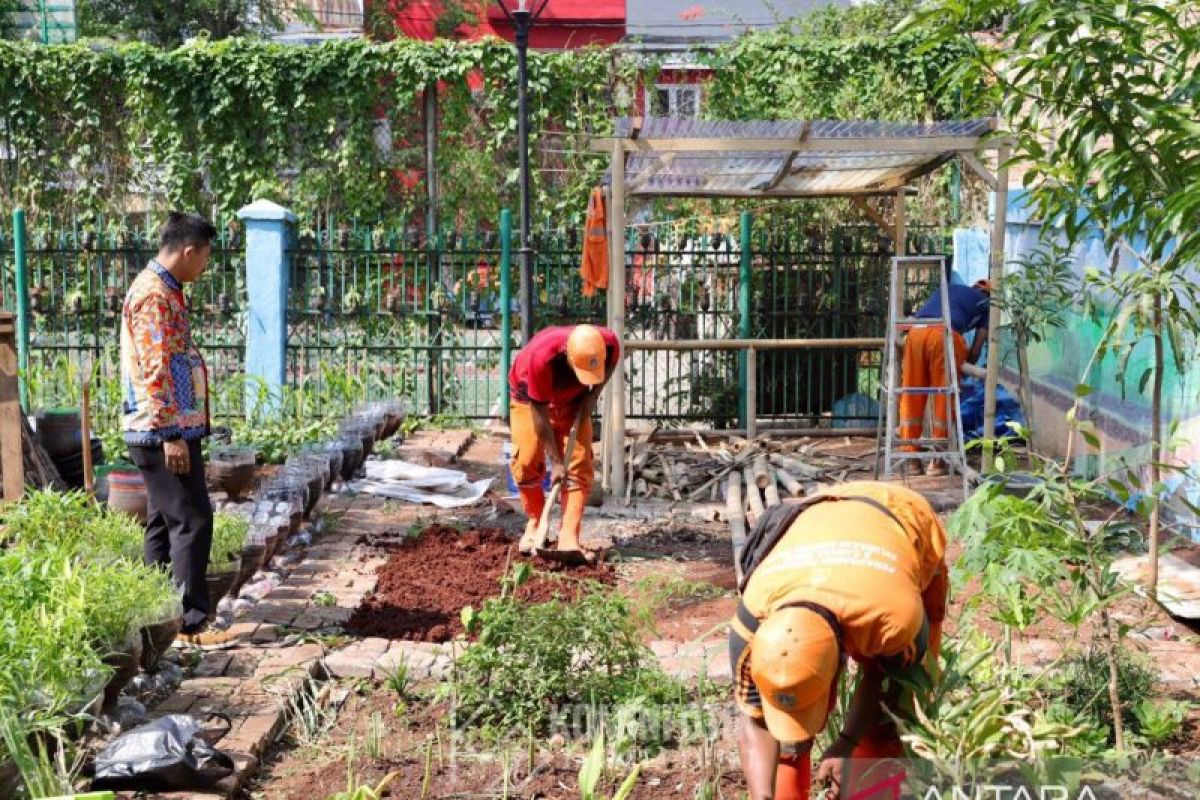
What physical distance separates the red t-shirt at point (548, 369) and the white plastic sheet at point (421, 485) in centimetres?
207

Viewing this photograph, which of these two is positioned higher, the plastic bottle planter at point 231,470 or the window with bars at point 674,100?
the window with bars at point 674,100

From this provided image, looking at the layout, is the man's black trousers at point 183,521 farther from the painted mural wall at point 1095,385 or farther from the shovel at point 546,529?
the painted mural wall at point 1095,385

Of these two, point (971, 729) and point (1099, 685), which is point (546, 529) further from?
point (971, 729)

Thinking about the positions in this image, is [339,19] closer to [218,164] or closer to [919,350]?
[218,164]

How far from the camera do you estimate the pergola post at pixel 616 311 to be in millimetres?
9508

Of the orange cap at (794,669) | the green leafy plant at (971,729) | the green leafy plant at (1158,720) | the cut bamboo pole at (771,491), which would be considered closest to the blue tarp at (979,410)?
the cut bamboo pole at (771,491)

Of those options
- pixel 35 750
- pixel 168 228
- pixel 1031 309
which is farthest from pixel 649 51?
pixel 35 750

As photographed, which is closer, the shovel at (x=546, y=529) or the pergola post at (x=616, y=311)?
the shovel at (x=546, y=529)

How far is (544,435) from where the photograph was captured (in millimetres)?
7582

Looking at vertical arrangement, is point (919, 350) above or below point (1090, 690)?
above

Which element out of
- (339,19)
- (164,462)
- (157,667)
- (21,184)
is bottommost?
(157,667)

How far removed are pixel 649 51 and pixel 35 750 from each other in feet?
44.7

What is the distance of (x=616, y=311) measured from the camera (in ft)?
31.4

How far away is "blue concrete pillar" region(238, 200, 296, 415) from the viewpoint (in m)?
12.3
